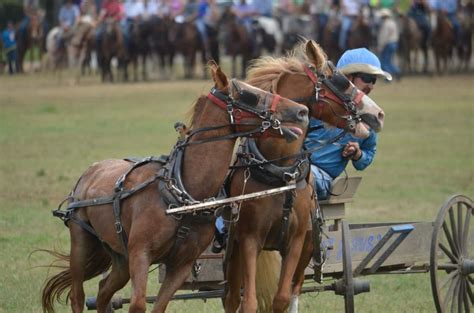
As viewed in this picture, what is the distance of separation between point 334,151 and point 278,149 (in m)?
1.03

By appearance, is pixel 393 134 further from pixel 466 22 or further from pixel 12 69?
pixel 12 69

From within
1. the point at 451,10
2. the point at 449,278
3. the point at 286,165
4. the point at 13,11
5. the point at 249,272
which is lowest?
the point at 13,11

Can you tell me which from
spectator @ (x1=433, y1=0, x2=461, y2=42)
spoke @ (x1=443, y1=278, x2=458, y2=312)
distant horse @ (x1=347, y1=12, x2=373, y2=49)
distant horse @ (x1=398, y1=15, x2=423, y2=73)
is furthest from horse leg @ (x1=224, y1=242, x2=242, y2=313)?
spectator @ (x1=433, y1=0, x2=461, y2=42)

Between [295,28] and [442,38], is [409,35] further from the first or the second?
[295,28]

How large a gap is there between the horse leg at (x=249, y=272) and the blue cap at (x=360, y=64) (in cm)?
158

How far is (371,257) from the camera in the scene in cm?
800

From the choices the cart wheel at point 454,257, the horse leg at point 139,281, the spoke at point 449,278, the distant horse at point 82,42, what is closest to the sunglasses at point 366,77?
the cart wheel at point 454,257

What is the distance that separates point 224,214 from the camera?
7.27 metres

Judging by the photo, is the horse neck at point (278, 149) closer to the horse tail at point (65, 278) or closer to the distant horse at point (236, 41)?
the horse tail at point (65, 278)

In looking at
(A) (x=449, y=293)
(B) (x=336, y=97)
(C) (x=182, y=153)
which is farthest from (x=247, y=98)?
(A) (x=449, y=293)

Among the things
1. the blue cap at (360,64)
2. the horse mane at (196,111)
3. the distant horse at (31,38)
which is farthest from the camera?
the distant horse at (31,38)

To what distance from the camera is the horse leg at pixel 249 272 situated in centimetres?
705

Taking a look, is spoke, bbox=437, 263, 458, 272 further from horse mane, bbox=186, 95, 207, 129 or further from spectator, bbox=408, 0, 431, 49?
spectator, bbox=408, 0, 431, 49

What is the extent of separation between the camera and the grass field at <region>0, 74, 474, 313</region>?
33.2ft
